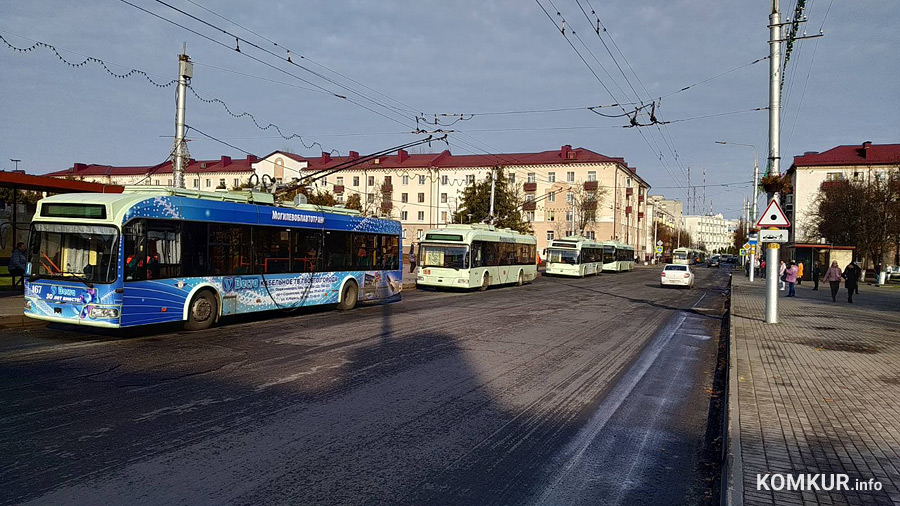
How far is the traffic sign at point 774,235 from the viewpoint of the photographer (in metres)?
14.8

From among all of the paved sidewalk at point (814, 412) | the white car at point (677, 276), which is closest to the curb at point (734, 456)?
the paved sidewalk at point (814, 412)

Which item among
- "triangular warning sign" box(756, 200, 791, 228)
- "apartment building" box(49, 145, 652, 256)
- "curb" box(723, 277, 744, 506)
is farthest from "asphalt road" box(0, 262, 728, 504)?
"apartment building" box(49, 145, 652, 256)

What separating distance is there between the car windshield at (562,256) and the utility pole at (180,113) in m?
31.9

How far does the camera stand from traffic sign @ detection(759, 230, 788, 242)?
1478 cm

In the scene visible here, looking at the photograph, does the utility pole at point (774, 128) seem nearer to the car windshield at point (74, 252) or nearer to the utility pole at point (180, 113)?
the car windshield at point (74, 252)

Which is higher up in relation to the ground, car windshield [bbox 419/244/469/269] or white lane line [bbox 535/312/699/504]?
car windshield [bbox 419/244/469/269]

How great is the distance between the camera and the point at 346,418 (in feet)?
21.0

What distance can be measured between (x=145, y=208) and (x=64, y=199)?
5.14 ft

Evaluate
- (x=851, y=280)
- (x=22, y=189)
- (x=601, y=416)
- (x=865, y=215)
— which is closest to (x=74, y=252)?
(x=601, y=416)

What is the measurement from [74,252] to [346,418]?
7.98 metres

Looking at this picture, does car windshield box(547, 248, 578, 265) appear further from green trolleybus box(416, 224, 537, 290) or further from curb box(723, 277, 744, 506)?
curb box(723, 277, 744, 506)

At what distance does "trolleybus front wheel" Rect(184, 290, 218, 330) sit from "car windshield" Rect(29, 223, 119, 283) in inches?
79.6

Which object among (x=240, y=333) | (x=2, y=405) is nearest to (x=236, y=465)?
(x=2, y=405)

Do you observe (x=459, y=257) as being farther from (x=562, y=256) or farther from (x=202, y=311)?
(x=562, y=256)
